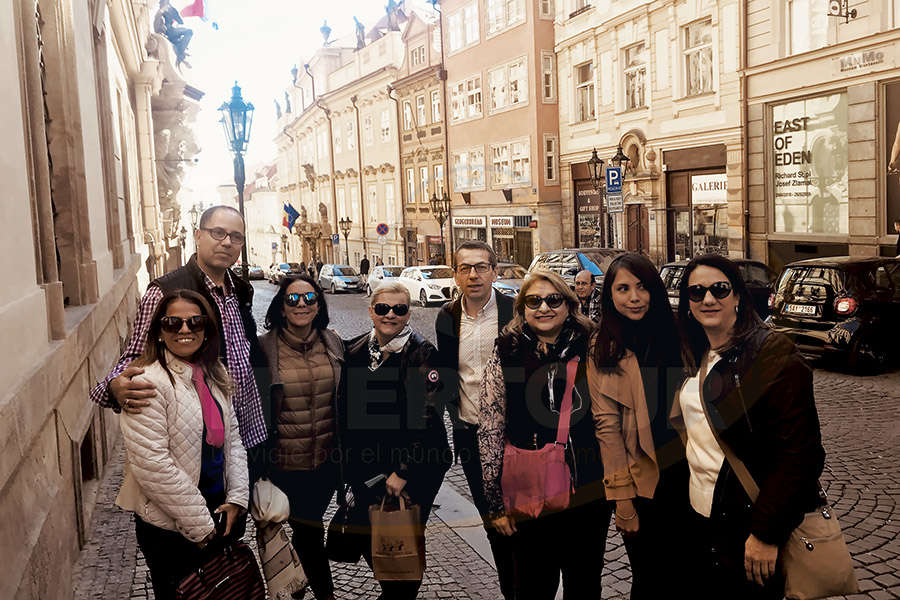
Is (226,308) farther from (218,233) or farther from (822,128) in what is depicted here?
(822,128)

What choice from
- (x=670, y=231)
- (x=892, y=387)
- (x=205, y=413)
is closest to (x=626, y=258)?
(x=205, y=413)

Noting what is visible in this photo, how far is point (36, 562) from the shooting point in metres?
3.94

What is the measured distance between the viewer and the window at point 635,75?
1073 inches

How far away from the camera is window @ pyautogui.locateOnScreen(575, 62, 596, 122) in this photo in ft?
101

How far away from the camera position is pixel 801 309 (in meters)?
11.9

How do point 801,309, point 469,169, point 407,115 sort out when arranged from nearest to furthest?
point 801,309, point 469,169, point 407,115

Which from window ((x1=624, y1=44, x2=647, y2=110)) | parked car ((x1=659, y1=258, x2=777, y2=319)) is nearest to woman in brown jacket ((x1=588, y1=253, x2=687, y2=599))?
parked car ((x1=659, y1=258, x2=777, y2=319))

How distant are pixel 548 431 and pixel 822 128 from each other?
1928 centimetres

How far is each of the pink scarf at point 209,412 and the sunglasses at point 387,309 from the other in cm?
98

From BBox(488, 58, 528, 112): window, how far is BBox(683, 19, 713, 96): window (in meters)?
9.50

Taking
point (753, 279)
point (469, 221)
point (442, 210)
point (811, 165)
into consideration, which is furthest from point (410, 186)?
point (753, 279)

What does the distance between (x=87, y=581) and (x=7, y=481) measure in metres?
1.90

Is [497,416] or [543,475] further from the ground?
[497,416]

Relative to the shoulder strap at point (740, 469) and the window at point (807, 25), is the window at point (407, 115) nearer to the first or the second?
the window at point (807, 25)
